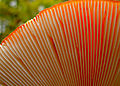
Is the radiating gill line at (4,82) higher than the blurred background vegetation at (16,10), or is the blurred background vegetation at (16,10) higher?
the blurred background vegetation at (16,10)

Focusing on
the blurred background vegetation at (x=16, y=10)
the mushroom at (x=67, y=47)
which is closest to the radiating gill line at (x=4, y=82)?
the mushroom at (x=67, y=47)

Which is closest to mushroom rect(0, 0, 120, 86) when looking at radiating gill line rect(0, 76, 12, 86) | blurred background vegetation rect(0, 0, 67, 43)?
radiating gill line rect(0, 76, 12, 86)

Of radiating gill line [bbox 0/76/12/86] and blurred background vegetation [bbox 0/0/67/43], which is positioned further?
blurred background vegetation [bbox 0/0/67/43]

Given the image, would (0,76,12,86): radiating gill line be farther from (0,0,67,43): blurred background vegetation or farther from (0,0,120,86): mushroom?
(0,0,67,43): blurred background vegetation

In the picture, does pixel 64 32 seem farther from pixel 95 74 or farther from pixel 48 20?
pixel 95 74

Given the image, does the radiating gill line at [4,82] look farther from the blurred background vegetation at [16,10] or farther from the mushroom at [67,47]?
the blurred background vegetation at [16,10]

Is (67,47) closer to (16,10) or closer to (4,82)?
(4,82)
